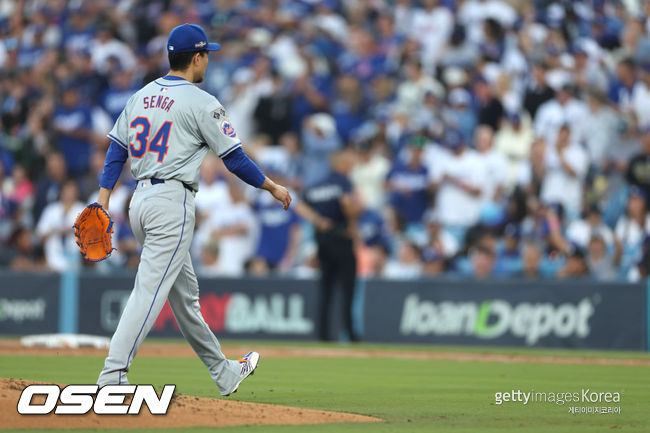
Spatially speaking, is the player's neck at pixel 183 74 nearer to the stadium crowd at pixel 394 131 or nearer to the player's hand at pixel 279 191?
the player's hand at pixel 279 191

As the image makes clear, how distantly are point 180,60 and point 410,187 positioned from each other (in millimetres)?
10786

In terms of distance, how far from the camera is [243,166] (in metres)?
7.34

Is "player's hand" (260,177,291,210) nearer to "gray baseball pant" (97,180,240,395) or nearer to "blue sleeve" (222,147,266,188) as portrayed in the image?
"blue sleeve" (222,147,266,188)

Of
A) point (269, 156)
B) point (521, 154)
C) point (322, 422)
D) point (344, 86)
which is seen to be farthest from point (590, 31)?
point (322, 422)

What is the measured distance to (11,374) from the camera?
10062mm

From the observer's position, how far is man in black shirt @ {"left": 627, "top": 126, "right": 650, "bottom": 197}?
16.6 m

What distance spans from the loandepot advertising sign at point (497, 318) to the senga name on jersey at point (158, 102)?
9.85 m

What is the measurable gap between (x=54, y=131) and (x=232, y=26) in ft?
13.4

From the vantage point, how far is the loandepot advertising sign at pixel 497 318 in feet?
52.4

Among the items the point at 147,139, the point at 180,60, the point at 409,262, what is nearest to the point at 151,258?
the point at 147,139

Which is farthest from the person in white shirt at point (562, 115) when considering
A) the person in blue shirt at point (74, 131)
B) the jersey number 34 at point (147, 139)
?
the jersey number 34 at point (147, 139)

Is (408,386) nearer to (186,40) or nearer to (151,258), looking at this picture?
(151,258)

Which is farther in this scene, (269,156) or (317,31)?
(317,31)

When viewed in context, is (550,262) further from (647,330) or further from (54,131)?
(54,131)
